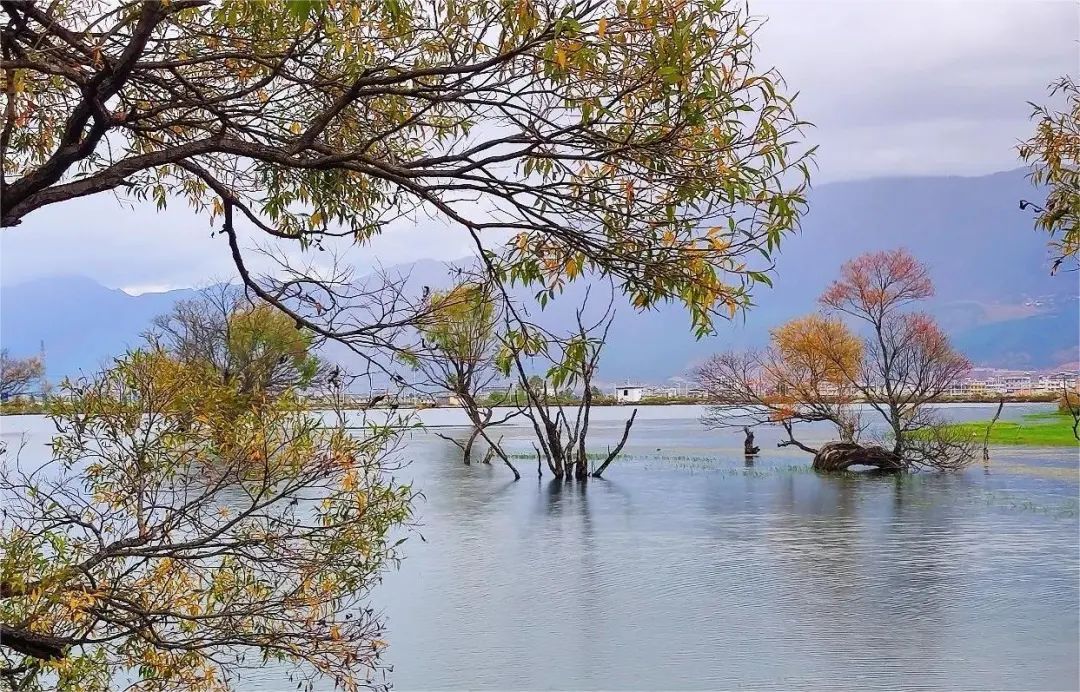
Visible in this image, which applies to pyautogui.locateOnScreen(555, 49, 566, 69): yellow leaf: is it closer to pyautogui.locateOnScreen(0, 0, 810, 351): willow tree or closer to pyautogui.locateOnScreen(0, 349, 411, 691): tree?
pyautogui.locateOnScreen(0, 0, 810, 351): willow tree

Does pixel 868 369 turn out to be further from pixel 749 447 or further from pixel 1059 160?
pixel 1059 160

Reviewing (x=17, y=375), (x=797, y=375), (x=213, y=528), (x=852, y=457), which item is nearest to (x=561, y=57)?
(x=213, y=528)

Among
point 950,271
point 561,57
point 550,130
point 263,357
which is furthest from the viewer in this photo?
point 950,271

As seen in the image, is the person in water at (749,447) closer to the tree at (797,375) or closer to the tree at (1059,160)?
the tree at (797,375)

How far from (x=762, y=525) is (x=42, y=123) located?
28.5 feet

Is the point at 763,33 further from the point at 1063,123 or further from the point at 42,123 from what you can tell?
the point at 1063,123

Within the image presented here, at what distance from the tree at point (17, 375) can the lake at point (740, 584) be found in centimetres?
152

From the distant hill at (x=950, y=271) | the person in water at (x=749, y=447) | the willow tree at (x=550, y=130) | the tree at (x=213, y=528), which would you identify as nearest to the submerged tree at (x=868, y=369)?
the person in water at (x=749, y=447)

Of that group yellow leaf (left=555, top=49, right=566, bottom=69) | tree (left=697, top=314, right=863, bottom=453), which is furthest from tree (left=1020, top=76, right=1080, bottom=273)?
tree (left=697, top=314, right=863, bottom=453)

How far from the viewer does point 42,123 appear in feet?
8.32

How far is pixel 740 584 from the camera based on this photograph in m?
8.09

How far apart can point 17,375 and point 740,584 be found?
17.5 feet

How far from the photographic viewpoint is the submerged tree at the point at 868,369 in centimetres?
1213

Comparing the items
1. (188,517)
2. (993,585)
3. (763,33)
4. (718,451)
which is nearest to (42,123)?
(188,517)
